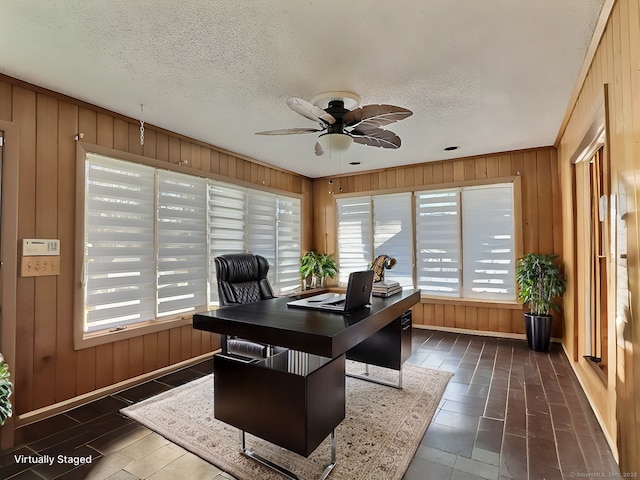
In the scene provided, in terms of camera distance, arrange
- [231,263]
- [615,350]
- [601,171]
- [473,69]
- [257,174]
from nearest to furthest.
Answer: [615,350] → [473,69] → [601,171] → [231,263] → [257,174]

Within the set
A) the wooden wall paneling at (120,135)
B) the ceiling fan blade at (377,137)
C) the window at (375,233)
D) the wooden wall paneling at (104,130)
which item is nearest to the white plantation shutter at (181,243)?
the wooden wall paneling at (120,135)

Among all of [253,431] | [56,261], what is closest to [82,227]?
[56,261]

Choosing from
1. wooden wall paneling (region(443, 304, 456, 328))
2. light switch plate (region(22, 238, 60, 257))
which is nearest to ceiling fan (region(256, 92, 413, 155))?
light switch plate (region(22, 238, 60, 257))

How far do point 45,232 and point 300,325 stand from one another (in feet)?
7.38

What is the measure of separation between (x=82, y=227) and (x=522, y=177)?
4990mm

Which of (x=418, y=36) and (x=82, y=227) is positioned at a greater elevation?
(x=418, y=36)

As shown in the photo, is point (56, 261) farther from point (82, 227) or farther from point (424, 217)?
point (424, 217)

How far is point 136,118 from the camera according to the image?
3.14m

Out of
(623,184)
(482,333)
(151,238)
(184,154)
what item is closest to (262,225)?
(184,154)

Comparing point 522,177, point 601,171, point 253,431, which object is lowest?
point 253,431

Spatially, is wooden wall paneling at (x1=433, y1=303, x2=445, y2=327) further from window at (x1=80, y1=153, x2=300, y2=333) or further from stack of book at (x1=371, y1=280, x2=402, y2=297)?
window at (x1=80, y1=153, x2=300, y2=333)

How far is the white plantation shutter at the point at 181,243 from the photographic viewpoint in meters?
3.39

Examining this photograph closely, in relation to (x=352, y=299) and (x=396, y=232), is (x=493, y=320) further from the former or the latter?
(x=352, y=299)

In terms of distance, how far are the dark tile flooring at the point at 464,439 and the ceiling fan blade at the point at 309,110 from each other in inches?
88.4
